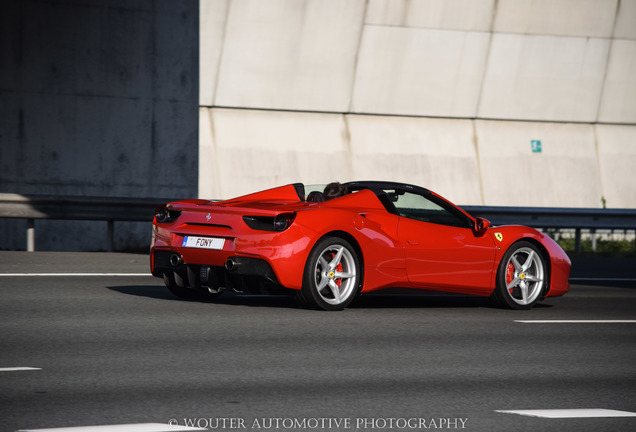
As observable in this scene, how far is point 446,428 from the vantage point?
545 cm

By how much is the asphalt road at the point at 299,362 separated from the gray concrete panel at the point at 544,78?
13.9 m

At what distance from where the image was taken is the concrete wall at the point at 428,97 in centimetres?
2255

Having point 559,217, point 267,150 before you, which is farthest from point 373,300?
point 267,150

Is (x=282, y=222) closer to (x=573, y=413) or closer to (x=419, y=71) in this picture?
(x=573, y=413)

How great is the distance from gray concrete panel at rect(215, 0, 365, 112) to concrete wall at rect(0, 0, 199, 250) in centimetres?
539

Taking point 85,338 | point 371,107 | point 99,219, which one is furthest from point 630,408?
point 371,107

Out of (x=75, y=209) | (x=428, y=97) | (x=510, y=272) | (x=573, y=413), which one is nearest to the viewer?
(x=573, y=413)

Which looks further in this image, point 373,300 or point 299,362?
point 373,300

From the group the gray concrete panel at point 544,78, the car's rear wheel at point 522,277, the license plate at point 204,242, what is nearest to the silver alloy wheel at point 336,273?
the license plate at point 204,242

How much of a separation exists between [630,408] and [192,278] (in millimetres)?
4533

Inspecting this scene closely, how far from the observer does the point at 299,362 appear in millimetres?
7172

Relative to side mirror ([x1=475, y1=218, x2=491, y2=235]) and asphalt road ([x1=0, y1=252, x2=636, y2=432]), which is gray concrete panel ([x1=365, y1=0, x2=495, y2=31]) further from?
side mirror ([x1=475, y1=218, x2=491, y2=235])

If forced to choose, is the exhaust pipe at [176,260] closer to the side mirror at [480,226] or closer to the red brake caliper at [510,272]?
the side mirror at [480,226]

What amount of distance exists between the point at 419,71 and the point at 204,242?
1511 cm
